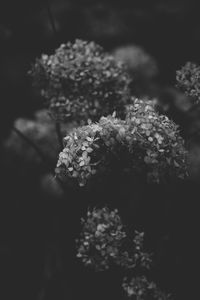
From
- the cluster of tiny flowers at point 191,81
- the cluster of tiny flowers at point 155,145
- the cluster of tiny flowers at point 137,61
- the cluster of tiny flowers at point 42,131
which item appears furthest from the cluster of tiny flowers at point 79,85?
the cluster of tiny flowers at point 137,61

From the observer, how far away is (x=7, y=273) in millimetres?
6016

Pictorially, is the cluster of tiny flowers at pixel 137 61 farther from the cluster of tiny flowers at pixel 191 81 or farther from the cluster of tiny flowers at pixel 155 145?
the cluster of tiny flowers at pixel 155 145

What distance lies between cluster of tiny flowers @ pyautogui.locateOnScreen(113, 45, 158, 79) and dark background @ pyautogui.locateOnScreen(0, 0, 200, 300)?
0.16 meters

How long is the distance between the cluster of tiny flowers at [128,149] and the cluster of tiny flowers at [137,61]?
132 inches

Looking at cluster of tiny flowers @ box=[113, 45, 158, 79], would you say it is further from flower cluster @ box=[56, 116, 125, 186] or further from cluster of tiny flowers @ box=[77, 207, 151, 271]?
flower cluster @ box=[56, 116, 125, 186]

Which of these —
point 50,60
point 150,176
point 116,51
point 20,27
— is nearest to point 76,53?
point 50,60

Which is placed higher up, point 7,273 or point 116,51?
point 116,51

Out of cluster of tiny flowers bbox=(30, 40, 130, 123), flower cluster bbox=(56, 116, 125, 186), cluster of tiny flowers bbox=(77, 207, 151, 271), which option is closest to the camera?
flower cluster bbox=(56, 116, 125, 186)

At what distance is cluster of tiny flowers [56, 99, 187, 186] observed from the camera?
360 centimetres

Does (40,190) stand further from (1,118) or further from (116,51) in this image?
(116,51)

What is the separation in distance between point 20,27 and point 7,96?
1.17m

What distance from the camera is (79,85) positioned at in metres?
4.49

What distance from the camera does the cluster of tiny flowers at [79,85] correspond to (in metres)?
4.45

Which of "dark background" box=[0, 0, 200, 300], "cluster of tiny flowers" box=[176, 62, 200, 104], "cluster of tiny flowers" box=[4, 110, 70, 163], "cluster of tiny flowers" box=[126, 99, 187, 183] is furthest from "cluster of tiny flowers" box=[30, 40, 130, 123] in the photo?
"cluster of tiny flowers" box=[4, 110, 70, 163]
